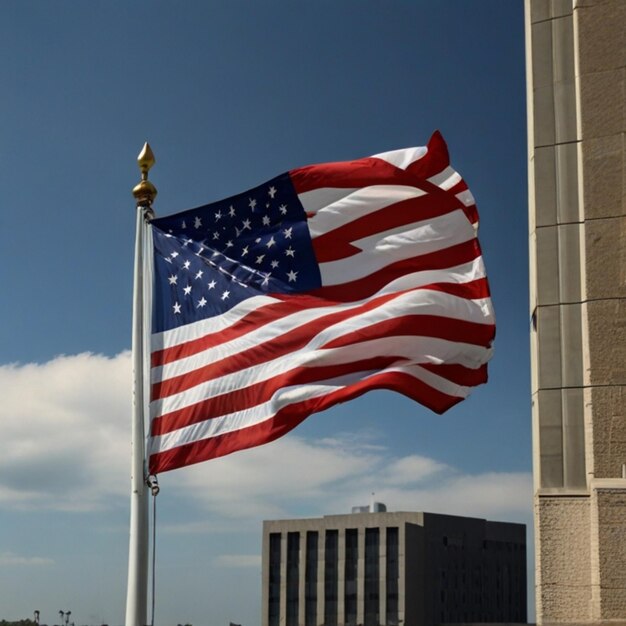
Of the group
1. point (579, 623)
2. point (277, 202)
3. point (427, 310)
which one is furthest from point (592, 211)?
point (579, 623)

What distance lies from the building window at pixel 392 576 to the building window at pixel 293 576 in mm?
11334

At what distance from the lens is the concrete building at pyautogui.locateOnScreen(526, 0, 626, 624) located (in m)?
11.8

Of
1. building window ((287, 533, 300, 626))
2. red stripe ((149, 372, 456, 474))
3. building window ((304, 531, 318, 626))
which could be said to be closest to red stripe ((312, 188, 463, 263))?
red stripe ((149, 372, 456, 474))

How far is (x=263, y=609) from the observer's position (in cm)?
13175

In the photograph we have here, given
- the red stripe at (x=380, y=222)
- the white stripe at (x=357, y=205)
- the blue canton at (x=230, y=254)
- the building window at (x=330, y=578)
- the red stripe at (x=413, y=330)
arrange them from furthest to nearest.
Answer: the building window at (x=330, y=578) < the white stripe at (x=357, y=205) < the red stripe at (x=380, y=222) < the blue canton at (x=230, y=254) < the red stripe at (x=413, y=330)

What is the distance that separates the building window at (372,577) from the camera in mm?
123938

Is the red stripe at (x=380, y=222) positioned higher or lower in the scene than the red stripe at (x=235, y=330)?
higher

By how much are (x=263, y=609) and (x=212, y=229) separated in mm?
124157

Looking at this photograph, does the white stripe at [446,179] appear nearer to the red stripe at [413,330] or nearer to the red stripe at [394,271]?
the red stripe at [394,271]

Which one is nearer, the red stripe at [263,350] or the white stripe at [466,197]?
the red stripe at [263,350]

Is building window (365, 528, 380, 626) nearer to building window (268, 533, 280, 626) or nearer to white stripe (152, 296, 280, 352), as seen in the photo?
building window (268, 533, 280, 626)

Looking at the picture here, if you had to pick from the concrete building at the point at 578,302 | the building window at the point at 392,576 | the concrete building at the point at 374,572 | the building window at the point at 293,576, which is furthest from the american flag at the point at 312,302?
the building window at the point at 293,576

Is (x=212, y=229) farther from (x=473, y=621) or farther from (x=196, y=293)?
(x=473, y=621)

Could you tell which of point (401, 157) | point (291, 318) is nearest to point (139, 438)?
point (291, 318)
